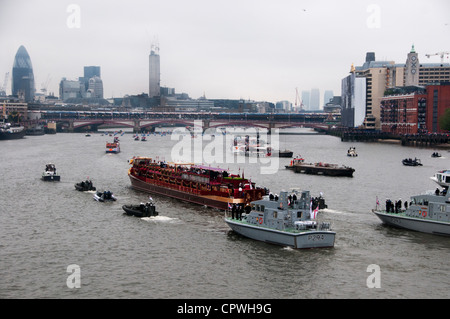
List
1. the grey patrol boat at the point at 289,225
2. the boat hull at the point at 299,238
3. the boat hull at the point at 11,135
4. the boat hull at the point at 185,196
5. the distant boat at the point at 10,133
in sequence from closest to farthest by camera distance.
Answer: the boat hull at the point at 299,238 < the grey patrol boat at the point at 289,225 < the boat hull at the point at 185,196 < the boat hull at the point at 11,135 < the distant boat at the point at 10,133

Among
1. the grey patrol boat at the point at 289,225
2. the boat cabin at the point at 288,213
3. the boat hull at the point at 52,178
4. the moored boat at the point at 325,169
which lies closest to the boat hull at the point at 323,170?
the moored boat at the point at 325,169

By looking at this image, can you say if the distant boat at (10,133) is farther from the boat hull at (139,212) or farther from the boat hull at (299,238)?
the boat hull at (299,238)

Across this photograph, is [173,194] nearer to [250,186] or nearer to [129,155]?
[250,186]

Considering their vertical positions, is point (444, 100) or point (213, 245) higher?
point (444, 100)

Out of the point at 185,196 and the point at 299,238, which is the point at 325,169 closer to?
the point at 185,196

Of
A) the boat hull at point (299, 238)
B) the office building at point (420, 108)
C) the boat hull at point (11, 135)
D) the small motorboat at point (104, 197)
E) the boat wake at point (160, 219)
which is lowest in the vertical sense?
the boat hull at point (11, 135)
